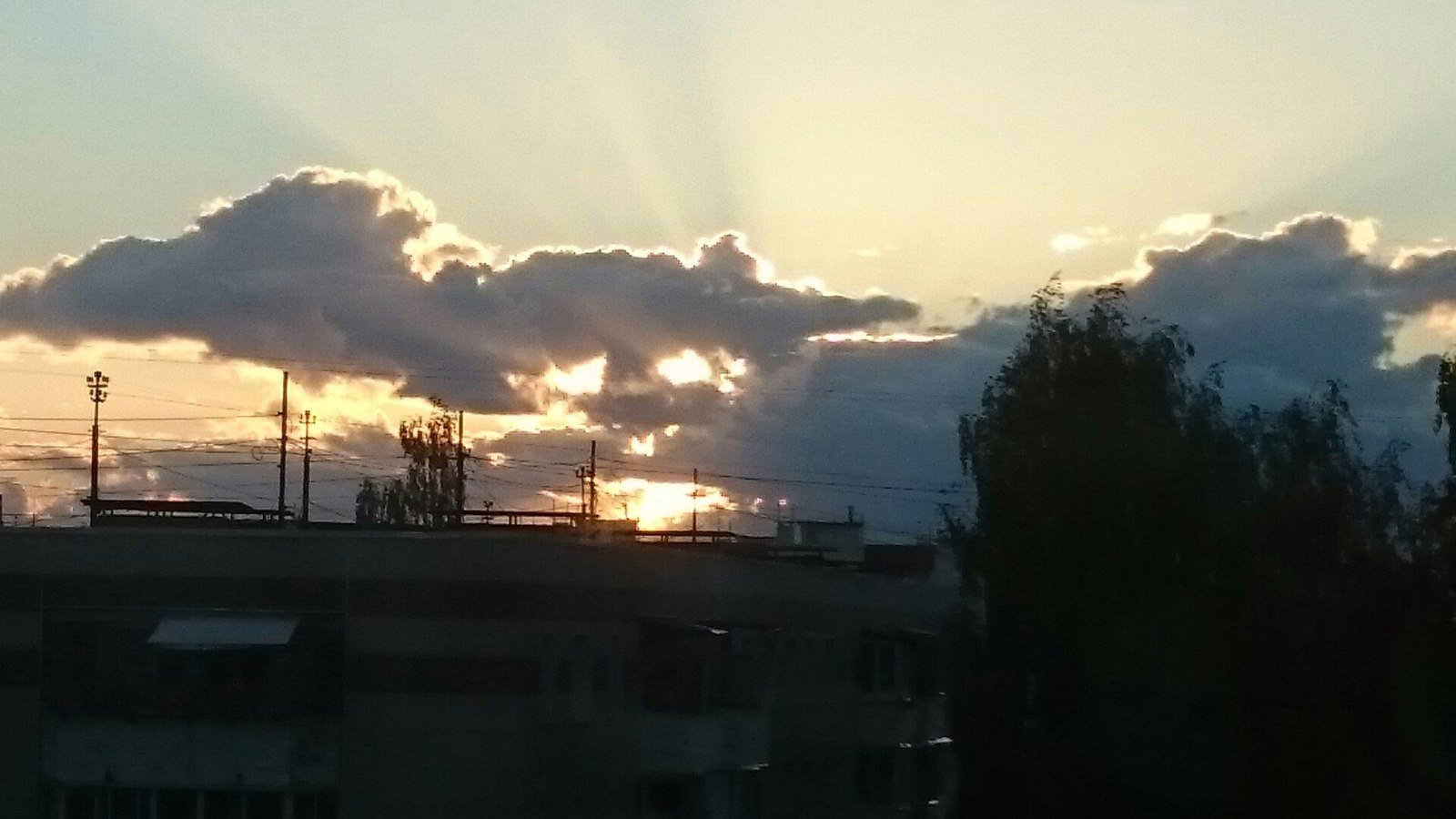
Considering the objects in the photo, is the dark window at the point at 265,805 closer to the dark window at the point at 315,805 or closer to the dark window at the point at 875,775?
the dark window at the point at 315,805

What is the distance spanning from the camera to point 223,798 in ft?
128

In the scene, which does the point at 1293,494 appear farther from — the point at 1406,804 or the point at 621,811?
the point at 621,811

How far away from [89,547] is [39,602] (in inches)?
58.2

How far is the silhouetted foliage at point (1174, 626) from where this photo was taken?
1615 inches

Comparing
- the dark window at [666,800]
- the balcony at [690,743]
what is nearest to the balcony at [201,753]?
the balcony at [690,743]

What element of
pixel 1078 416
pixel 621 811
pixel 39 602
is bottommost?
pixel 621 811

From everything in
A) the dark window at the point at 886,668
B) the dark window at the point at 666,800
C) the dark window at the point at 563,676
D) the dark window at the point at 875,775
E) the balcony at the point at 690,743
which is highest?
the dark window at the point at 563,676

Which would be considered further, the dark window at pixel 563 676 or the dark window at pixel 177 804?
the dark window at pixel 563 676

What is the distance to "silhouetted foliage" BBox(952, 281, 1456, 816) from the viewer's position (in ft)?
135

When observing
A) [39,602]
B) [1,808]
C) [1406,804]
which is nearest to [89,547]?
[39,602]

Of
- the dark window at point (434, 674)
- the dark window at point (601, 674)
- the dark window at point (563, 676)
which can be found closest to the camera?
the dark window at point (434, 674)

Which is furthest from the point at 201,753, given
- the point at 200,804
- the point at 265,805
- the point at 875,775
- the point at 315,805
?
the point at 875,775

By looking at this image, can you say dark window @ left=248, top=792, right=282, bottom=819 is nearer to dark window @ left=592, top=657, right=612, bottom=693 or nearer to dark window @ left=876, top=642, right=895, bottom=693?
dark window @ left=592, top=657, right=612, bottom=693

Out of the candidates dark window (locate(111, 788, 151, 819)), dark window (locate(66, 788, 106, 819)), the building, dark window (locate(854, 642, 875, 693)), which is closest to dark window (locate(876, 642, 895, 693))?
dark window (locate(854, 642, 875, 693))
